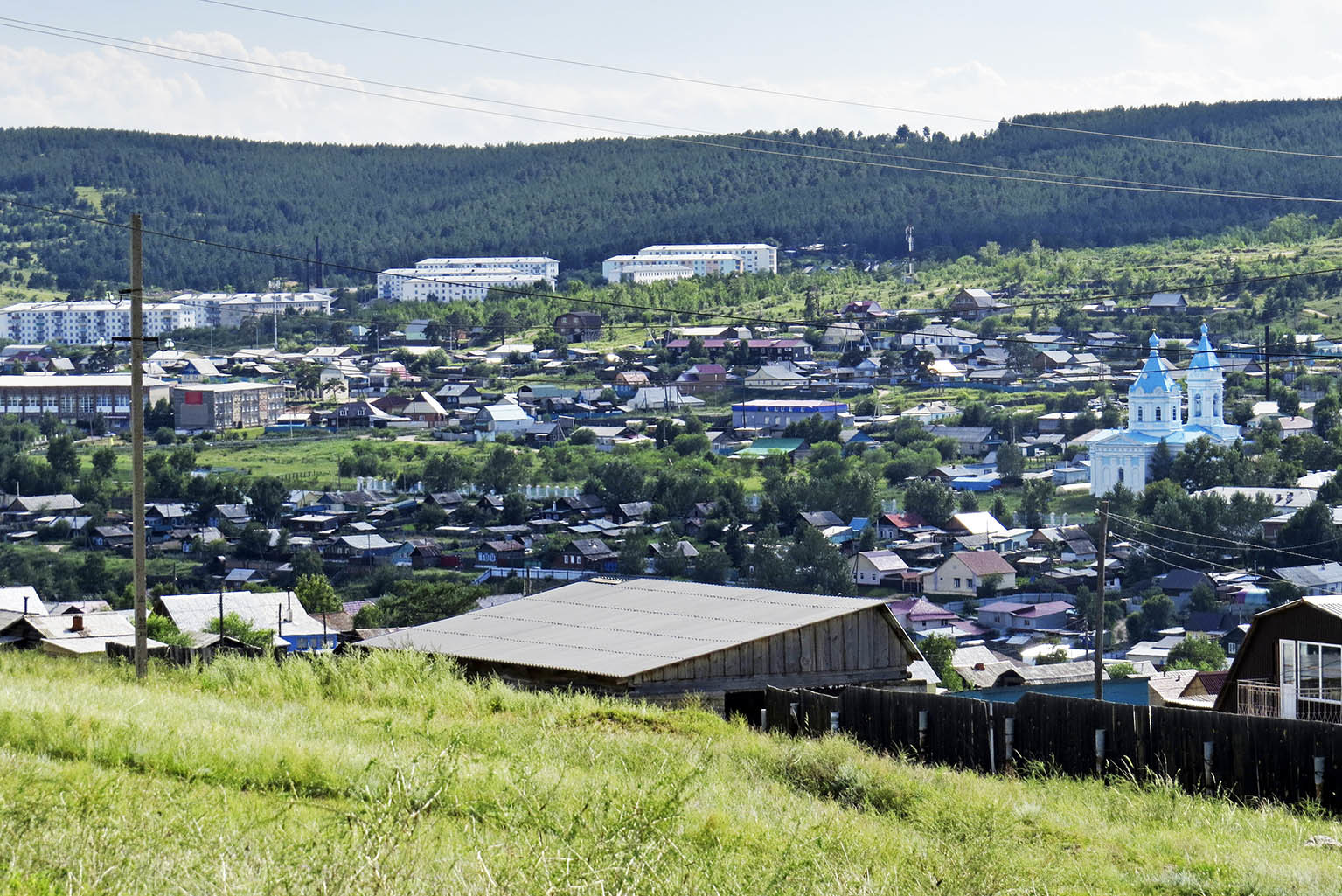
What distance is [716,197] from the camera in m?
155

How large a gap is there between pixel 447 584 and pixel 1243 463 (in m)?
32.2

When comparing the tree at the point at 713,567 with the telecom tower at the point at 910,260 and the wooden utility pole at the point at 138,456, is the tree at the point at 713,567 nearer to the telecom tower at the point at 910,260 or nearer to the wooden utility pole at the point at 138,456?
the wooden utility pole at the point at 138,456

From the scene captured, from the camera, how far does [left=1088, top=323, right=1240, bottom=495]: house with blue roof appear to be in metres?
61.8

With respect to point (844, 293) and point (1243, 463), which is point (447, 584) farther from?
point (844, 293)

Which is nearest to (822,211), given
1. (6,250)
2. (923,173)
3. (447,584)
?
(923,173)

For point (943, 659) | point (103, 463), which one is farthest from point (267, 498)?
point (943, 659)

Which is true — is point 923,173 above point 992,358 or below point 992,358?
above

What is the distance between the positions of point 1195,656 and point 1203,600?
9.65 meters

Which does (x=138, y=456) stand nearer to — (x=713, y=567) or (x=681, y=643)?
(x=681, y=643)

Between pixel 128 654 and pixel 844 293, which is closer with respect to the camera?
pixel 128 654

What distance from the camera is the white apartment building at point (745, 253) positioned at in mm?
130875

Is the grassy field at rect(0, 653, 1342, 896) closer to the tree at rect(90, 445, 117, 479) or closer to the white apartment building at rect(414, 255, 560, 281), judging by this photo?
the tree at rect(90, 445, 117, 479)

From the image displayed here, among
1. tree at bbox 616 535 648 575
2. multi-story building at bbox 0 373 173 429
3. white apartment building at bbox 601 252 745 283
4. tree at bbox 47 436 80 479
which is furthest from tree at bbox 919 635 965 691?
white apartment building at bbox 601 252 745 283

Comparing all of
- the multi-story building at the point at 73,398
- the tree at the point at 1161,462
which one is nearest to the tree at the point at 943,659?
the tree at the point at 1161,462
